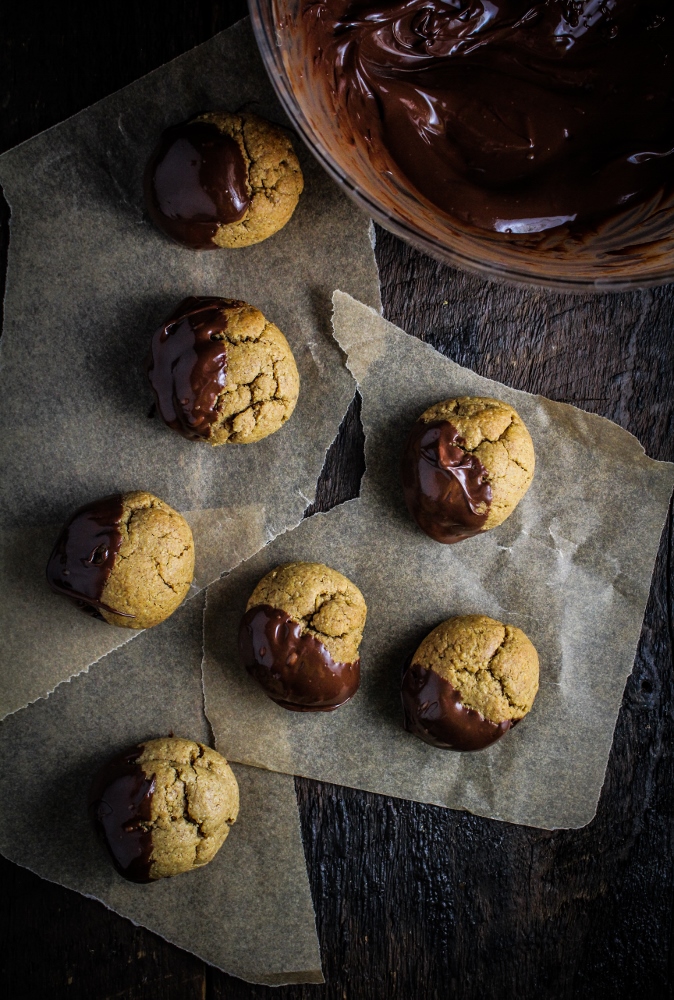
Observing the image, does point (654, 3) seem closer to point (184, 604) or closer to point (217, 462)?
point (217, 462)

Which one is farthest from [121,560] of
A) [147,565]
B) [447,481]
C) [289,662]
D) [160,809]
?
[447,481]

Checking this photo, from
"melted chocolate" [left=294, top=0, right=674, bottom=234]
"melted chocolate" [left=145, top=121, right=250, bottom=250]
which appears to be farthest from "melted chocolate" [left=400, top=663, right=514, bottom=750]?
"melted chocolate" [left=145, top=121, right=250, bottom=250]

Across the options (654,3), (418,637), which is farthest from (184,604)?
(654,3)

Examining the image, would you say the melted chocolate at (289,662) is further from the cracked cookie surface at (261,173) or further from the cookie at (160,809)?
the cracked cookie surface at (261,173)

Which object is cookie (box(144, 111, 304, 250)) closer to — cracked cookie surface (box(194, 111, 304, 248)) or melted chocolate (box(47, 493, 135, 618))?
cracked cookie surface (box(194, 111, 304, 248))

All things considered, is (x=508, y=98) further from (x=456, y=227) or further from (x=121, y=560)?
(x=121, y=560)

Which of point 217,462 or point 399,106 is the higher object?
point 399,106
